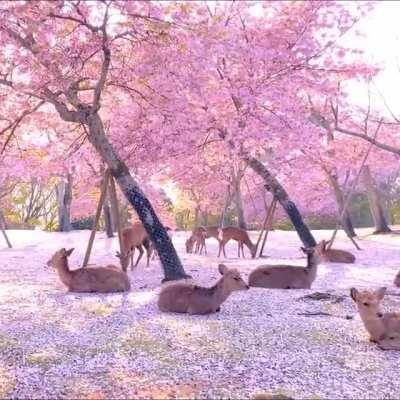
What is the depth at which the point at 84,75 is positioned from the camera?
35.3 ft

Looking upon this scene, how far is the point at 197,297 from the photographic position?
660 cm

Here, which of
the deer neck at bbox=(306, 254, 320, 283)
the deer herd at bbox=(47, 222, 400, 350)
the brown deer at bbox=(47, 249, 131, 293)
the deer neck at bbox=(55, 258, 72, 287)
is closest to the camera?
the deer herd at bbox=(47, 222, 400, 350)

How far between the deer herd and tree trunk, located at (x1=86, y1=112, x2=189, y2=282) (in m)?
0.39

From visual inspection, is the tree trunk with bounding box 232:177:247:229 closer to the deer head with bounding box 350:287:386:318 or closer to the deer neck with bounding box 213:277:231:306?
the deer neck with bounding box 213:277:231:306

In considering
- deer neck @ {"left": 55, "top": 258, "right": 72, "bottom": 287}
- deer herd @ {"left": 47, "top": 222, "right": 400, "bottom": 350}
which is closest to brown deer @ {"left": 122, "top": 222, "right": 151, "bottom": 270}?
deer herd @ {"left": 47, "top": 222, "right": 400, "bottom": 350}

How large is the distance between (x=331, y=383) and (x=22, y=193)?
35.9 metres

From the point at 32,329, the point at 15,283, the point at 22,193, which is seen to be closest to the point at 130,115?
the point at 15,283

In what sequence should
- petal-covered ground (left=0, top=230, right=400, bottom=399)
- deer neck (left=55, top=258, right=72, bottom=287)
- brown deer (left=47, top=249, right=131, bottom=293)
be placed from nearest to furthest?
petal-covered ground (left=0, top=230, right=400, bottom=399)
brown deer (left=47, top=249, right=131, bottom=293)
deer neck (left=55, top=258, right=72, bottom=287)

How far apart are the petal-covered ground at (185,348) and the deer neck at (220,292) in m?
0.15

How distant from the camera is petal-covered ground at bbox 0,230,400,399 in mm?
4184

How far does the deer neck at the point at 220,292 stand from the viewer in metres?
6.64

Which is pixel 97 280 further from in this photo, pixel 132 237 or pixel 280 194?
pixel 280 194

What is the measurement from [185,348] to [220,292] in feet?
5.39

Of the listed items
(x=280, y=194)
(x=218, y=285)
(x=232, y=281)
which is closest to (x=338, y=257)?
(x=280, y=194)
